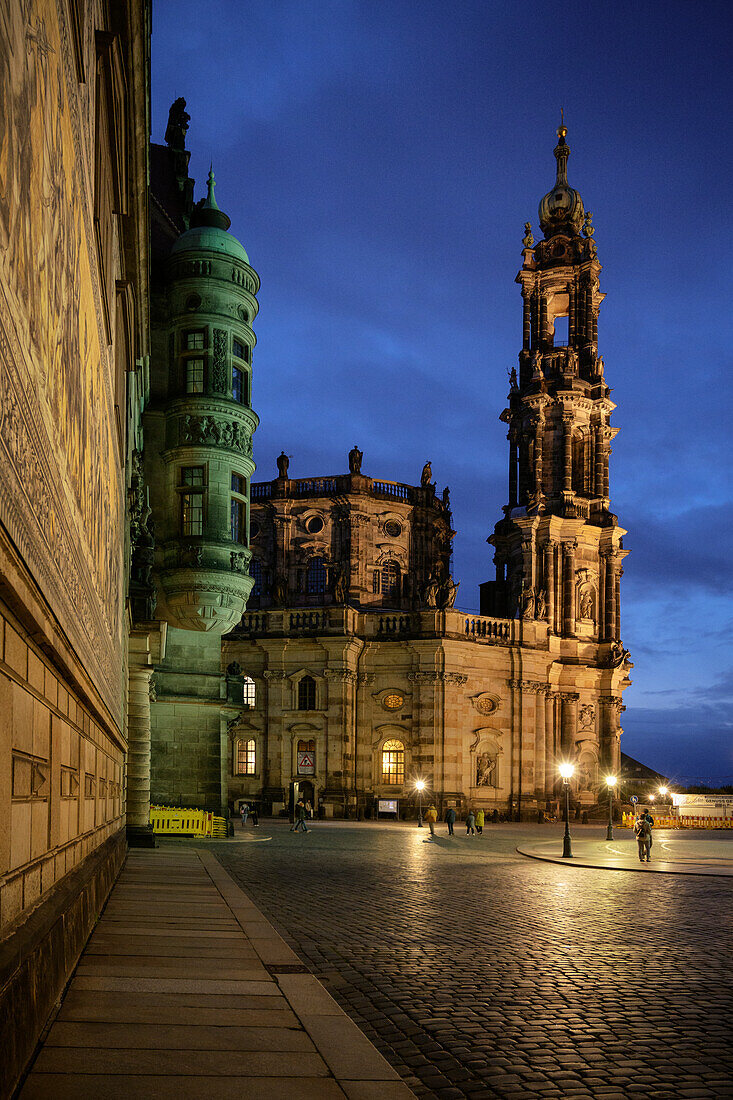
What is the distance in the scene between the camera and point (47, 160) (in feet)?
17.8

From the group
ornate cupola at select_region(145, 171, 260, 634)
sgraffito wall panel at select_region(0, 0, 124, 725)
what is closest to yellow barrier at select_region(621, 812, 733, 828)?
ornate cupola at select_region(145, 171, 260, 634)

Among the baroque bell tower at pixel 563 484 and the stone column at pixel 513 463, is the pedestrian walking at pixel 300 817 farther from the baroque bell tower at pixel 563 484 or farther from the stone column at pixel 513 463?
the stone column at pixel 513 463

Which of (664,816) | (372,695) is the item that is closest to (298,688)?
(372,695)

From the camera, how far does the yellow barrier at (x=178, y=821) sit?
36.9m

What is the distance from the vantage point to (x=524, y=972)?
12.9 metres

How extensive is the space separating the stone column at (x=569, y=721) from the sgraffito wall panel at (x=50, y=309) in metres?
62.3

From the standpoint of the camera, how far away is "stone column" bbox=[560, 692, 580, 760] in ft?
228

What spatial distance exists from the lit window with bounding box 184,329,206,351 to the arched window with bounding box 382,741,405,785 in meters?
34.3

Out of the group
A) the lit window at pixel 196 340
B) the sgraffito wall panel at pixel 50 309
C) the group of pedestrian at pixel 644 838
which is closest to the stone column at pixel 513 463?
the lit window at pixel 196 340

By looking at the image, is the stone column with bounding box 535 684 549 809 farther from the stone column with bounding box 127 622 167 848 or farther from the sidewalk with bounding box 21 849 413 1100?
the sidewalk with bounding box 21 849 413 1100

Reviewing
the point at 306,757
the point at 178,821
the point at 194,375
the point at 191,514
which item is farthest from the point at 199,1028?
the point at 306,757

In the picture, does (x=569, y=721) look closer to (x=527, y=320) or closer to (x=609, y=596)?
(x=609, y=596)

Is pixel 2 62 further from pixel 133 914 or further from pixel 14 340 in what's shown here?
pixel 133 914

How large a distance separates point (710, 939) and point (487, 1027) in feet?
26.1
